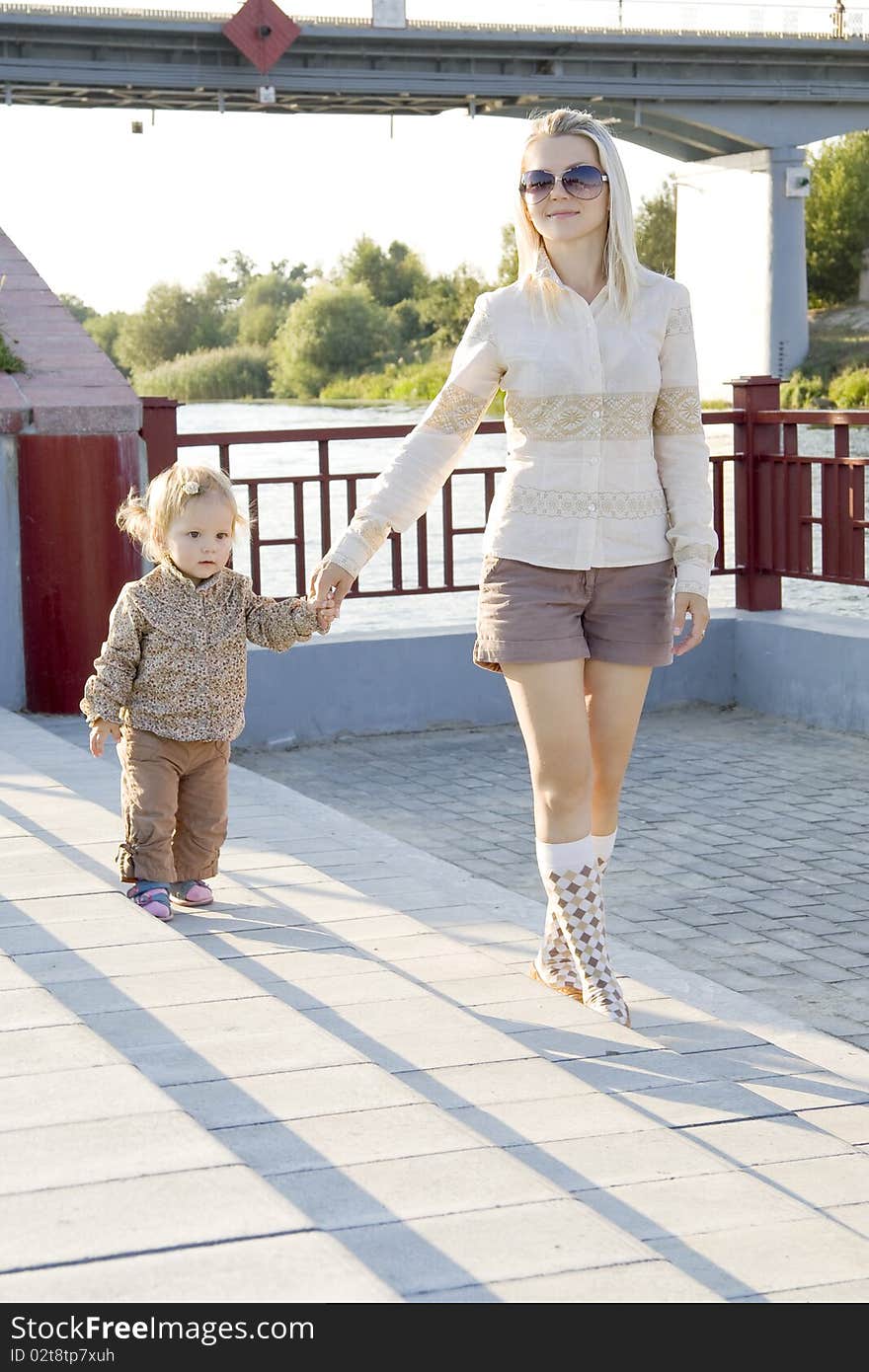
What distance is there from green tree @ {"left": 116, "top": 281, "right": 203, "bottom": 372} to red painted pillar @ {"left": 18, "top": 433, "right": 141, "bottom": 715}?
61.6 m

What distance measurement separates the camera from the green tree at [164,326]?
225ft

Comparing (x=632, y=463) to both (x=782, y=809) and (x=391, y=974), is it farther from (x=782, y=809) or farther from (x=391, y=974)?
(x=782, y=809)

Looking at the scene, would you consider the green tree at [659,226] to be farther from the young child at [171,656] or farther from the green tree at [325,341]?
the young child at [171,656]

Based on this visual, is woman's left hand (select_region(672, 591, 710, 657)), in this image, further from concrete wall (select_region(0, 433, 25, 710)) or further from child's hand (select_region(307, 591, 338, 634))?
concrete wall (select_region(0, 433, 25, 710))

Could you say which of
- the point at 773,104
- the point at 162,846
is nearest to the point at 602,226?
the point at 162,846

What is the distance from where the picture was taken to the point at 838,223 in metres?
62.7

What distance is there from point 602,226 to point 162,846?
177 centimetres

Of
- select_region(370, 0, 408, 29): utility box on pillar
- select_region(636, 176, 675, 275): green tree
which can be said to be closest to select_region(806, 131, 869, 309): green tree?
select_region(636, 176, 675, 275): green tree

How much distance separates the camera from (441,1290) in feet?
7.39

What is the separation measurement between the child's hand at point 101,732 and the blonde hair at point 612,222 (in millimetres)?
1429

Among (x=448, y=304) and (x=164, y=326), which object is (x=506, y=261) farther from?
(x=164, y=326)

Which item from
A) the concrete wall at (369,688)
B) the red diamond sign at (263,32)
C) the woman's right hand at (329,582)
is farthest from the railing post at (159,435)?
the red diamond sign at (263,32)

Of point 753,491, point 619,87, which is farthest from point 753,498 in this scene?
point 619,87

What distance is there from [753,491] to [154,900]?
537 centimetres
